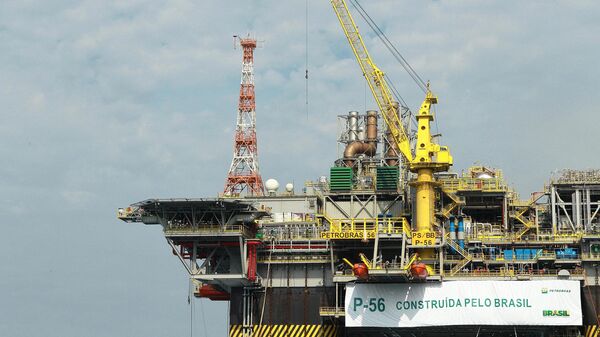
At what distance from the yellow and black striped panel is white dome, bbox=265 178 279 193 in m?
13.3

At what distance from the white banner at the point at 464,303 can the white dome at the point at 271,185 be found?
14365 millimetres

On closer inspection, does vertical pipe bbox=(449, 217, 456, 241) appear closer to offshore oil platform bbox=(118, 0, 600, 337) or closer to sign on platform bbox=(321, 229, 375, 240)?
offshore oil platform bbox=(118, 0, 600, 337)

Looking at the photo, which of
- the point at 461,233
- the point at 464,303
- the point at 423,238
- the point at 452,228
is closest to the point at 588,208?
the point at 461,233

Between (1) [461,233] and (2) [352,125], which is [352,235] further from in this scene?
(2) [352,125]

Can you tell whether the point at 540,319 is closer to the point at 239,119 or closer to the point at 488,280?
the point at 488,280

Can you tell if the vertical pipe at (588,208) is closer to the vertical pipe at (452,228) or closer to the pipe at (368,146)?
the vertical pipe at (452,228)

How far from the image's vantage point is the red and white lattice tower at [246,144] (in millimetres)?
101125

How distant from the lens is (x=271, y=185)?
86.2 metres

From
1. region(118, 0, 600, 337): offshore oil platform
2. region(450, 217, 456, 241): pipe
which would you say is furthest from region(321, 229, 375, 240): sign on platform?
region(450, 217, 456, 241): pipe

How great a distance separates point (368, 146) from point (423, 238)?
13.8m

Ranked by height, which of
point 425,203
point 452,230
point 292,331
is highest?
point 425,203

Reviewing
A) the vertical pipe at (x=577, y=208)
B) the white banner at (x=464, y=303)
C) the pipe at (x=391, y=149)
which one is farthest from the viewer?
the pipe at (x=391, y=149)

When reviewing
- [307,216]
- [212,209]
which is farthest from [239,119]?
[212,209]

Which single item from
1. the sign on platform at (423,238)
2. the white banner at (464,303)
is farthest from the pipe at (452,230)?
the white banner at (464,303)
